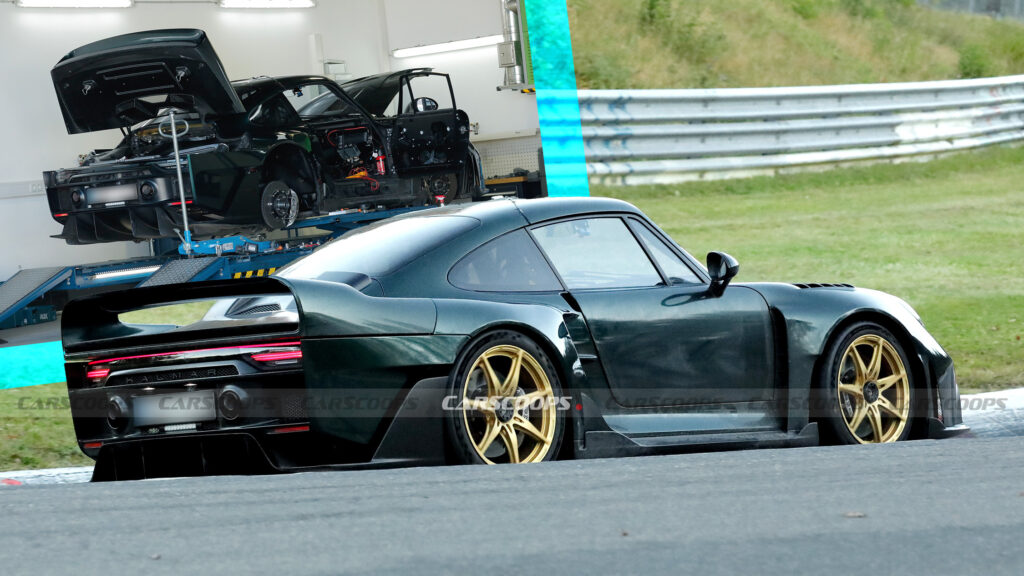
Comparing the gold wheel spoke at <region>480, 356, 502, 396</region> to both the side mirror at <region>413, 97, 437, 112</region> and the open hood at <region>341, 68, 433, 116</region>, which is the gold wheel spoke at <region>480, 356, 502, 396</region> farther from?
the open hood at <region>341, 68, 433, 116</region>

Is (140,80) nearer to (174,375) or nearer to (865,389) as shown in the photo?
(174,375)

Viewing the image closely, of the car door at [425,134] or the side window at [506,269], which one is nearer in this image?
the side window at [506,269]

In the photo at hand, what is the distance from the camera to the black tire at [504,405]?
4.47m

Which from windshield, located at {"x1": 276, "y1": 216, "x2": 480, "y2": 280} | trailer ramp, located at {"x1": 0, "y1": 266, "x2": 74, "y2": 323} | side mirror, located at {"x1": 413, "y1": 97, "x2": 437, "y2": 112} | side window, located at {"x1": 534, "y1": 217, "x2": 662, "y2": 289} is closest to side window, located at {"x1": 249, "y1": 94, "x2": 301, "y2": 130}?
side mirror, located at {"x1": 413, "y1": 97, "x2": 437, "y2": 112}

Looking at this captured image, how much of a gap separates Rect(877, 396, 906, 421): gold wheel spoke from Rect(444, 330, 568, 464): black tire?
1.65m

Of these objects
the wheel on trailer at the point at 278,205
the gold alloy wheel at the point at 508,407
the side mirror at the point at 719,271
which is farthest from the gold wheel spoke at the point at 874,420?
the wheel on trailer at the point at 278,205

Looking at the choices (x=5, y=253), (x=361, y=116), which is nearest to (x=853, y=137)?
(x=361, y=116)

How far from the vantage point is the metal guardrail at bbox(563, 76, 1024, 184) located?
15.2 metres

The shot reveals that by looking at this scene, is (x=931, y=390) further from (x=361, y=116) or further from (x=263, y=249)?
(x=361, y=116)

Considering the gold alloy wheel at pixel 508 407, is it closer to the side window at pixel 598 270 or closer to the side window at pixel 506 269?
the side window at pixel 506 269

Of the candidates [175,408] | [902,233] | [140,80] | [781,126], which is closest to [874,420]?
[175,408]

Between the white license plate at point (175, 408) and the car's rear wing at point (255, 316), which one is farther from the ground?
the car's rear wing at point (255, 316)

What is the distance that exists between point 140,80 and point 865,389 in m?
7.53

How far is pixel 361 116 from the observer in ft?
43.3
